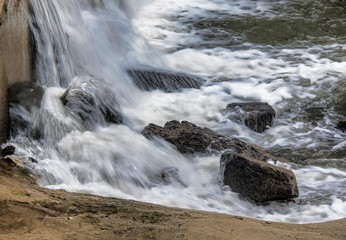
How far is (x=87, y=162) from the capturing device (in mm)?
5645

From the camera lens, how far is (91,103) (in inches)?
257

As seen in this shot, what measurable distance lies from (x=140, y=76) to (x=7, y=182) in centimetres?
372

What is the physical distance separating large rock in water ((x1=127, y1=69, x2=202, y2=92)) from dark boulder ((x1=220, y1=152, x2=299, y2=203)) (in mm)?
2638

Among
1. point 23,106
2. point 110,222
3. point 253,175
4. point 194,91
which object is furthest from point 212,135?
point 110,222

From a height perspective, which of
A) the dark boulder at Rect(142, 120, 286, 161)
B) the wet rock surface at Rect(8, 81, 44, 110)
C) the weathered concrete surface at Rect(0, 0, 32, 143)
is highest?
the weathered concrete surface at Rect(0, 0, 32, 143)

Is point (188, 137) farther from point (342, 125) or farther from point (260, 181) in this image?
point (342, 125)

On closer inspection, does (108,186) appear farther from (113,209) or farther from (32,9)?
(32,9)

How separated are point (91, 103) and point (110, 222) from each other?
2.71 meters

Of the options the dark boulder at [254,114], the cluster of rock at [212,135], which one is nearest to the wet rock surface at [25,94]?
the cluster of rock at [212,135]

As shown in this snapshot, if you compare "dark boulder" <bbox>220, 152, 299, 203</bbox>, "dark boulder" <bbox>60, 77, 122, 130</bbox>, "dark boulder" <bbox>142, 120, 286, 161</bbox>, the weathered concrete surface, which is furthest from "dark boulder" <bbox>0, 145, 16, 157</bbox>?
"dark boulder" <bbox>220, 152, 299, 203</bbox>

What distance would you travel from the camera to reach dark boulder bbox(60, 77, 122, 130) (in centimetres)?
634

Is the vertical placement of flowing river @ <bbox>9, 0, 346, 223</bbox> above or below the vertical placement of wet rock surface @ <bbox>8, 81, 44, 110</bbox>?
below

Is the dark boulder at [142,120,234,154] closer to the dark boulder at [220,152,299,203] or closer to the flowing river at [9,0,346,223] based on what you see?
the flowing river at [9,0,346,223]

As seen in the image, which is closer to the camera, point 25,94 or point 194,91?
point 25,94
